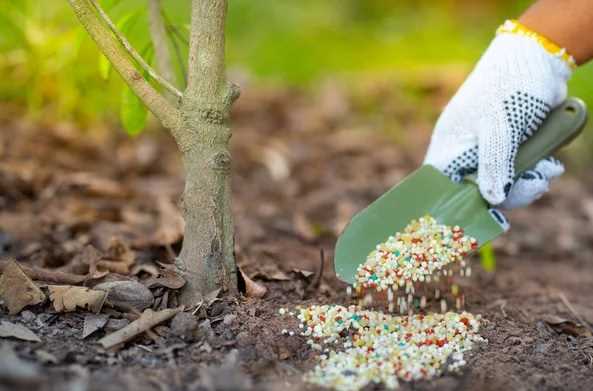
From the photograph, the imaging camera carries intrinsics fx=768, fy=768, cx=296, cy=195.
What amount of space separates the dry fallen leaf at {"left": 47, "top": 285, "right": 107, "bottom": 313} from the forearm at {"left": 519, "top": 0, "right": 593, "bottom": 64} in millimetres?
1235

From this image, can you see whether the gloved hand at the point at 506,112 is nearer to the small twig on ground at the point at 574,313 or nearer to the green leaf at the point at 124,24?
the small twig on ground at the point at 574,313

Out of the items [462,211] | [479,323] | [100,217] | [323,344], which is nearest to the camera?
[323,344]

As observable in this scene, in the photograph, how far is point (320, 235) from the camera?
2.56m

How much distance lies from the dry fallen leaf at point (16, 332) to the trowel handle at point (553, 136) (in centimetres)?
121

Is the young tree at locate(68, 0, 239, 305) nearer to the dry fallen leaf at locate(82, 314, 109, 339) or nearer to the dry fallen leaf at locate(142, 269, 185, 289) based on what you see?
the dry fallen leaf at locate(142, 269, 185, 289)

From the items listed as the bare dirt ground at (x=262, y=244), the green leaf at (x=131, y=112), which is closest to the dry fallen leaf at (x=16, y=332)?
the bare dirt ground at (x=262, y=244)

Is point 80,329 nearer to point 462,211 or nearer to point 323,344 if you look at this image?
point 323,344

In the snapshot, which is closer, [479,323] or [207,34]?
[207,34]

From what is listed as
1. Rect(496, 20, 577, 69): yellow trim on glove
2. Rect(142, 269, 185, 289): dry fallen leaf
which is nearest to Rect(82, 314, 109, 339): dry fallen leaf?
Rect(142, 269, 185, 289): dry fallen leaf

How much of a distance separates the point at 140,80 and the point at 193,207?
0.29 meters

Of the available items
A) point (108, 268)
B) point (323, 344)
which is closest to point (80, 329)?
point (108, 268)

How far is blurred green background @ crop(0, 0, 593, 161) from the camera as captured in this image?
9.33ft

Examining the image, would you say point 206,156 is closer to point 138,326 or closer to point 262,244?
point 138,326

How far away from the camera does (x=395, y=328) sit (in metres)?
1.63
